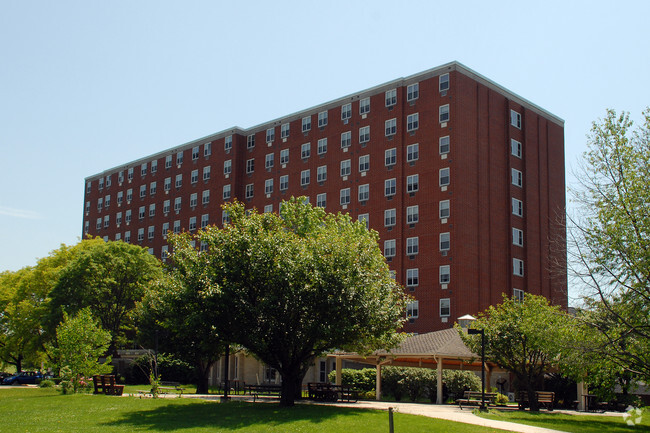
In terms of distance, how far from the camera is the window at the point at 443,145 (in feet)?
190

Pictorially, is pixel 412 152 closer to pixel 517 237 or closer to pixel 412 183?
pixel 412 183

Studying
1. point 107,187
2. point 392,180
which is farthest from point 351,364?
point 107,187

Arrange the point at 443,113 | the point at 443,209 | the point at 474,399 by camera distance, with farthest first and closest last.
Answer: the point at 443,113
the point at 443,209
the point at 474,399

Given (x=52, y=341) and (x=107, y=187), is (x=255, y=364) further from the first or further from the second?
(x=107, y=187)

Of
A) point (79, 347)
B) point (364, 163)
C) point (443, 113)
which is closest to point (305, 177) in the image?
point (364, 163)

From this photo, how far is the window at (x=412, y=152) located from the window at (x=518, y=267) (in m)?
12.7

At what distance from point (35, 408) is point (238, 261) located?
11417 mm

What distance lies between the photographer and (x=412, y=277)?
58.5m

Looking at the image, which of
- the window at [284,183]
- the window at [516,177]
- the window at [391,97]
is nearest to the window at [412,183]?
the window at [391,97]

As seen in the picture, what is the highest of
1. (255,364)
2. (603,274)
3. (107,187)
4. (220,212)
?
(107,187)

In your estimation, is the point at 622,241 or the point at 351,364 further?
the point at 351,364

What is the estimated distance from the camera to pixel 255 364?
213 feet

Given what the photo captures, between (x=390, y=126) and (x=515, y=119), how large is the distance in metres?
12.0

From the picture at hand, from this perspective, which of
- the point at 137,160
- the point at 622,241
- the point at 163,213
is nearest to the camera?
the point at 622,241
